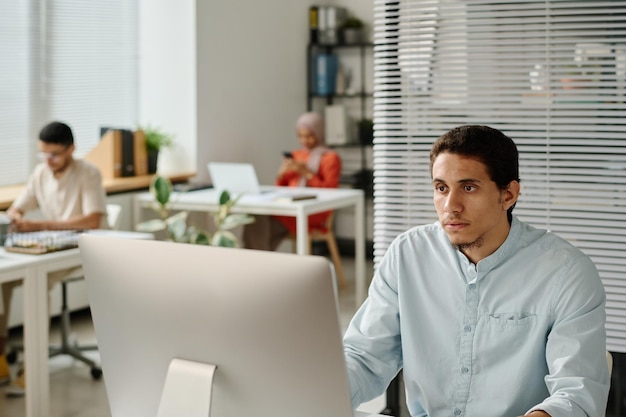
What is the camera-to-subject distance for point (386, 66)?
323 centimetres

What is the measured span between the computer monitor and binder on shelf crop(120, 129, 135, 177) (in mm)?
4517

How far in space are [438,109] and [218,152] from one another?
11.4ft

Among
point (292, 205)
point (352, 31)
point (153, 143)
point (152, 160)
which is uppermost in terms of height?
point (352, 31)

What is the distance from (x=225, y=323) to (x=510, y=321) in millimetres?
677

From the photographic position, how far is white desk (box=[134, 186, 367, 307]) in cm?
532

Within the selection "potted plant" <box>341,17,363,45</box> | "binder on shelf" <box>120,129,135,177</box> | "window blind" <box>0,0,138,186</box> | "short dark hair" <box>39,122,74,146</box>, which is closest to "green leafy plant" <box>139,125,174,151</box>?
"binder on shelf" <box>120,129,135,177</box>

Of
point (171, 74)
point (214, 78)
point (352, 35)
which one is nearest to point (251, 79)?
point (214, 78)

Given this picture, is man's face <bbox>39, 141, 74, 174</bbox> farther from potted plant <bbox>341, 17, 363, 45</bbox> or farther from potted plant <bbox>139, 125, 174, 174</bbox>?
potted plant <bbox>341, 17, 363, 45</bbox>

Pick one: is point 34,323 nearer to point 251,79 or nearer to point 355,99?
point 251,79

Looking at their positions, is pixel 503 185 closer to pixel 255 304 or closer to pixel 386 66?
pixel 255 304

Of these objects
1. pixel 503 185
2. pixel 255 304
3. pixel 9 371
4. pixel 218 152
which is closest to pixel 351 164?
pixel 218 152

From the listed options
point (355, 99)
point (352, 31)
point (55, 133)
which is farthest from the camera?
point (355, 99)

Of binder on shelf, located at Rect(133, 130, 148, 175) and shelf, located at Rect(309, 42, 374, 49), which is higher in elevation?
shelf, located at Rect(309, 42, 374, 49)

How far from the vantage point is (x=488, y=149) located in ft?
5.92
